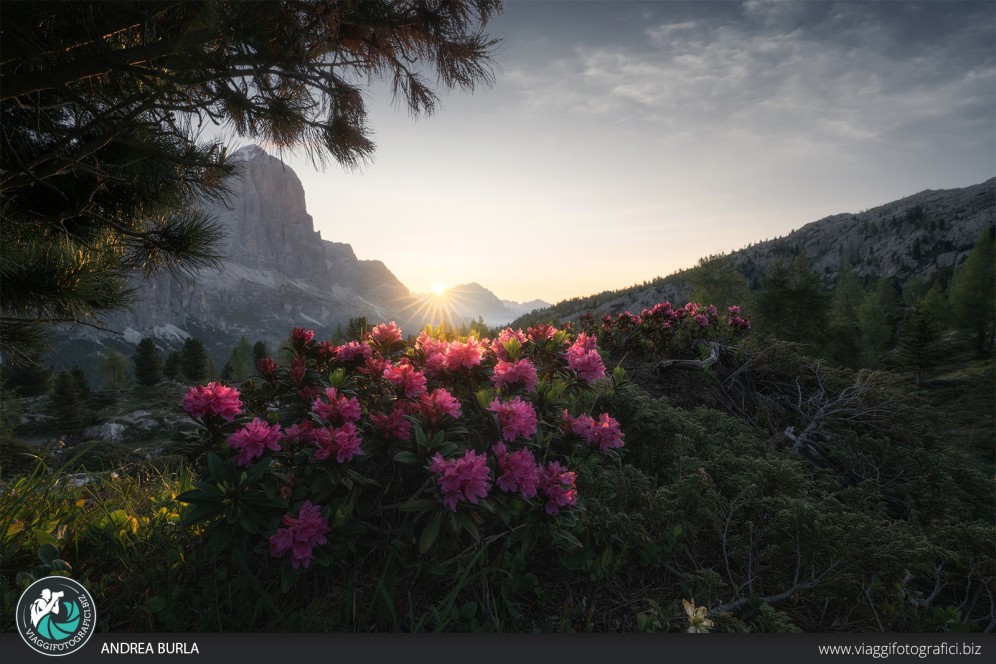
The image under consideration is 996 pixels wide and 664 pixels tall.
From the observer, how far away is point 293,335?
2402 mm

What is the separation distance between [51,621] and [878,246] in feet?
227

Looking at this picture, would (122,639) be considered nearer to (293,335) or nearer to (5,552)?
(5,552)

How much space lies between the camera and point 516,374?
194 cm

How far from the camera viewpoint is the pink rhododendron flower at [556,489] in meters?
1.65

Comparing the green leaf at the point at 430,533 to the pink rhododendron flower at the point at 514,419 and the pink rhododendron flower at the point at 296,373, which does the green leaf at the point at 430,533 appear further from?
the pink rhododendron flower at the point at 296,373

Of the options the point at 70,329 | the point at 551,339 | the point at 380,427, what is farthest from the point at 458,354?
the point at 70,329

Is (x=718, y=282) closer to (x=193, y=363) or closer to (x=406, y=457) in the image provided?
(x=406, y=457)

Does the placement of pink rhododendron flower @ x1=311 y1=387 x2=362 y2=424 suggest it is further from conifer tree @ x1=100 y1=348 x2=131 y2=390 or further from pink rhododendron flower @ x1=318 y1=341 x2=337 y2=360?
conifer tree @ x1=100 y1=348 x2=131 y2=390

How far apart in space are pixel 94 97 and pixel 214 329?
22779cm

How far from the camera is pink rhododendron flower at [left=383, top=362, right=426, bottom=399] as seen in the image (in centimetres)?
184

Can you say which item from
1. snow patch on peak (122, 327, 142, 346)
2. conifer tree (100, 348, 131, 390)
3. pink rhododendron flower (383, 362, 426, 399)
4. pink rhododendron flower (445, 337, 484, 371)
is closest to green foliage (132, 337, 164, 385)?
conifer tree (100, 348, 131, 390)

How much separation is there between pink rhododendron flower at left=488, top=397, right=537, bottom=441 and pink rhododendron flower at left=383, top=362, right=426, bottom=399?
33cm

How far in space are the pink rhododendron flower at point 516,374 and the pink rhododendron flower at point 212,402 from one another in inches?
44.0

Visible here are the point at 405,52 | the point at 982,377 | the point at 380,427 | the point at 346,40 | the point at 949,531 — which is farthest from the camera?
the point at 982,377
